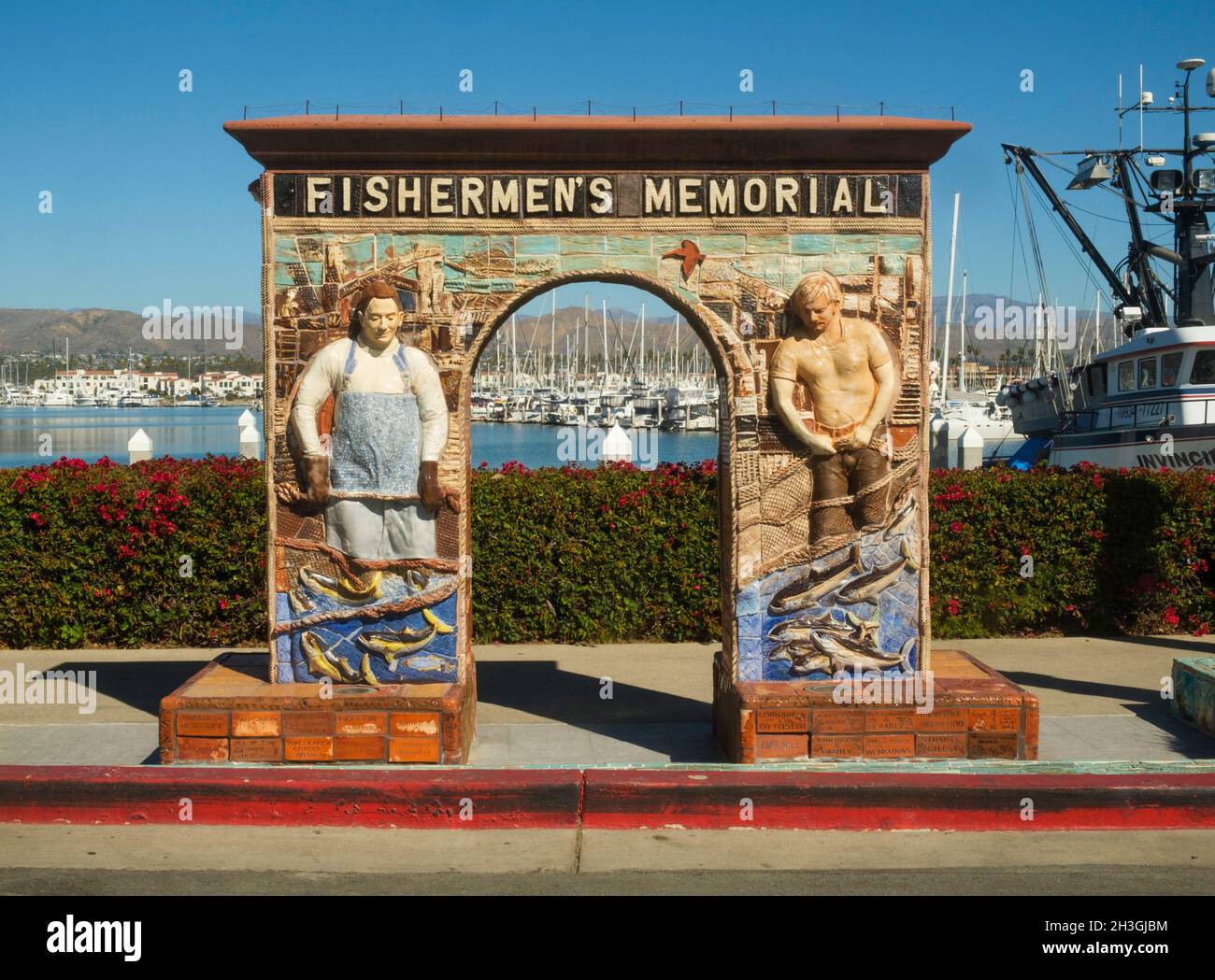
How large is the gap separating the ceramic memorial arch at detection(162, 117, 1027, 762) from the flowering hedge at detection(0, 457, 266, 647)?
3.71m

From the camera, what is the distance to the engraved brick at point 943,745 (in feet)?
22.8

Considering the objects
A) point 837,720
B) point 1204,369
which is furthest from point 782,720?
point 1204,369

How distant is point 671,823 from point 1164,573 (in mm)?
6743

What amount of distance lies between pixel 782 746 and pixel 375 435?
9.52ft

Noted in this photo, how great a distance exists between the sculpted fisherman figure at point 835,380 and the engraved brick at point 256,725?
11.0 feet

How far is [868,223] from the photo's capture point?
705 centimetres

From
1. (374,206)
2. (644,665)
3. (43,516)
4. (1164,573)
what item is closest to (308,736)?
(374,206)

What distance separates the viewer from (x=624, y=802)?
6.50 meters

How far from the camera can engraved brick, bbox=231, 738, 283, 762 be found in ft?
22.6

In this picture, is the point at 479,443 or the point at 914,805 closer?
the point at 914,805

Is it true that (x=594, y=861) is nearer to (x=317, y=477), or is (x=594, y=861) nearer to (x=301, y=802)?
(x=301, y=802)

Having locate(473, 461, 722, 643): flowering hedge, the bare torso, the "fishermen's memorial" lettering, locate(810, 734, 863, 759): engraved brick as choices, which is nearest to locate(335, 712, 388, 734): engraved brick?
locate(810, 734, 863, 759): engraved brick

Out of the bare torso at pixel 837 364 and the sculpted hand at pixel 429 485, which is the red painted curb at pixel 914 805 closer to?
the sculpted hand at pixel 429 485

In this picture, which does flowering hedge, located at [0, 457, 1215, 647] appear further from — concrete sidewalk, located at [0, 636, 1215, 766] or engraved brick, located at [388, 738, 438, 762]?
engraved brick, located at [388, 738, 438, 762]
